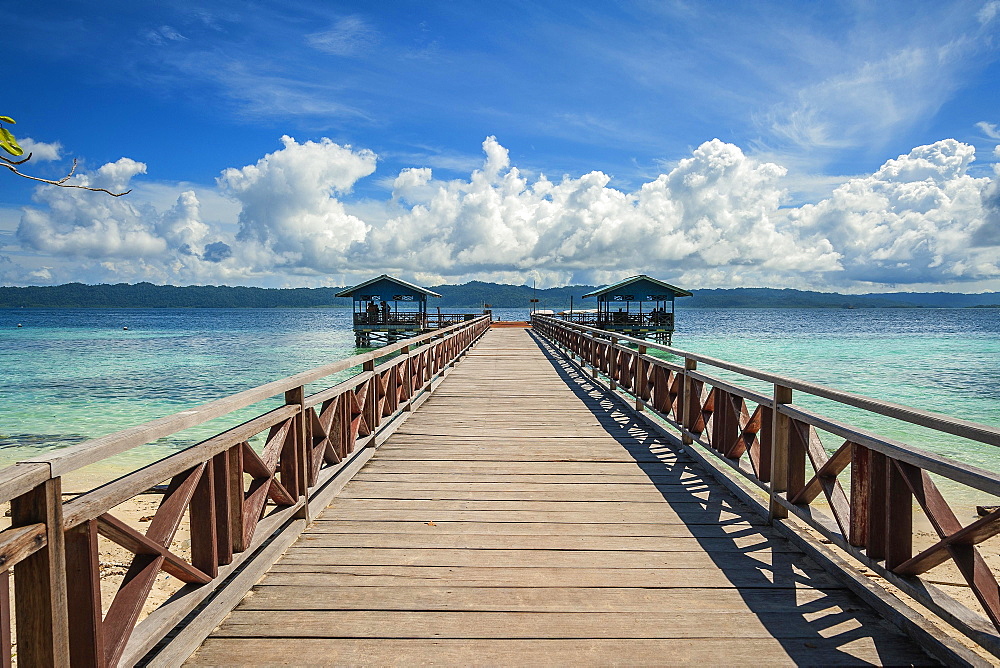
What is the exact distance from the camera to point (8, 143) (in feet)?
4.25

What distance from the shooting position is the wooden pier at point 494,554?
1.87 m

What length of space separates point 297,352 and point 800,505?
40.1m

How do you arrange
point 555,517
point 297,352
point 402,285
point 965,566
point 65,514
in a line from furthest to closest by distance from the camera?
point 297,352
point 402,285
point 555,517
point 965,566
point 65,514

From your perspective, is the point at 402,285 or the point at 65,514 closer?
the point at 65,514

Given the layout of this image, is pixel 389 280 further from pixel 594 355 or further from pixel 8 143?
pixel 8 143

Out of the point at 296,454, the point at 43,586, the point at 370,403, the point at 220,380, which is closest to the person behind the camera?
the point at 43,586

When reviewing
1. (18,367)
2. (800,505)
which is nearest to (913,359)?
(800,505)

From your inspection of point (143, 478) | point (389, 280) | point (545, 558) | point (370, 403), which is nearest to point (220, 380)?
point (389, 280)

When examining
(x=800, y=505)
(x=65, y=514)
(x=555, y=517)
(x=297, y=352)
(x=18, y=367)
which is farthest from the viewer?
(x=297, y=352)

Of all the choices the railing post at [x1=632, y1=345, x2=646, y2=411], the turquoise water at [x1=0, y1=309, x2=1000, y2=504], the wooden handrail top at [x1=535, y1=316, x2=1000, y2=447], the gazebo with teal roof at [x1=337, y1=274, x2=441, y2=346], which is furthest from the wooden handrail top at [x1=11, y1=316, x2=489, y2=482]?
the gazebo with teal roof at [x1=337, y1=274, x2=441, y2=346]

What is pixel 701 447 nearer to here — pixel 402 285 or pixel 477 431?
pixel 477 431

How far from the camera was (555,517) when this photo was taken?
4.02m

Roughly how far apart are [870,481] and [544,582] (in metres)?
1.66

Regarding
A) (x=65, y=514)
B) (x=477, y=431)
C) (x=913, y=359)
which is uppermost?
(x=65, y=514)
